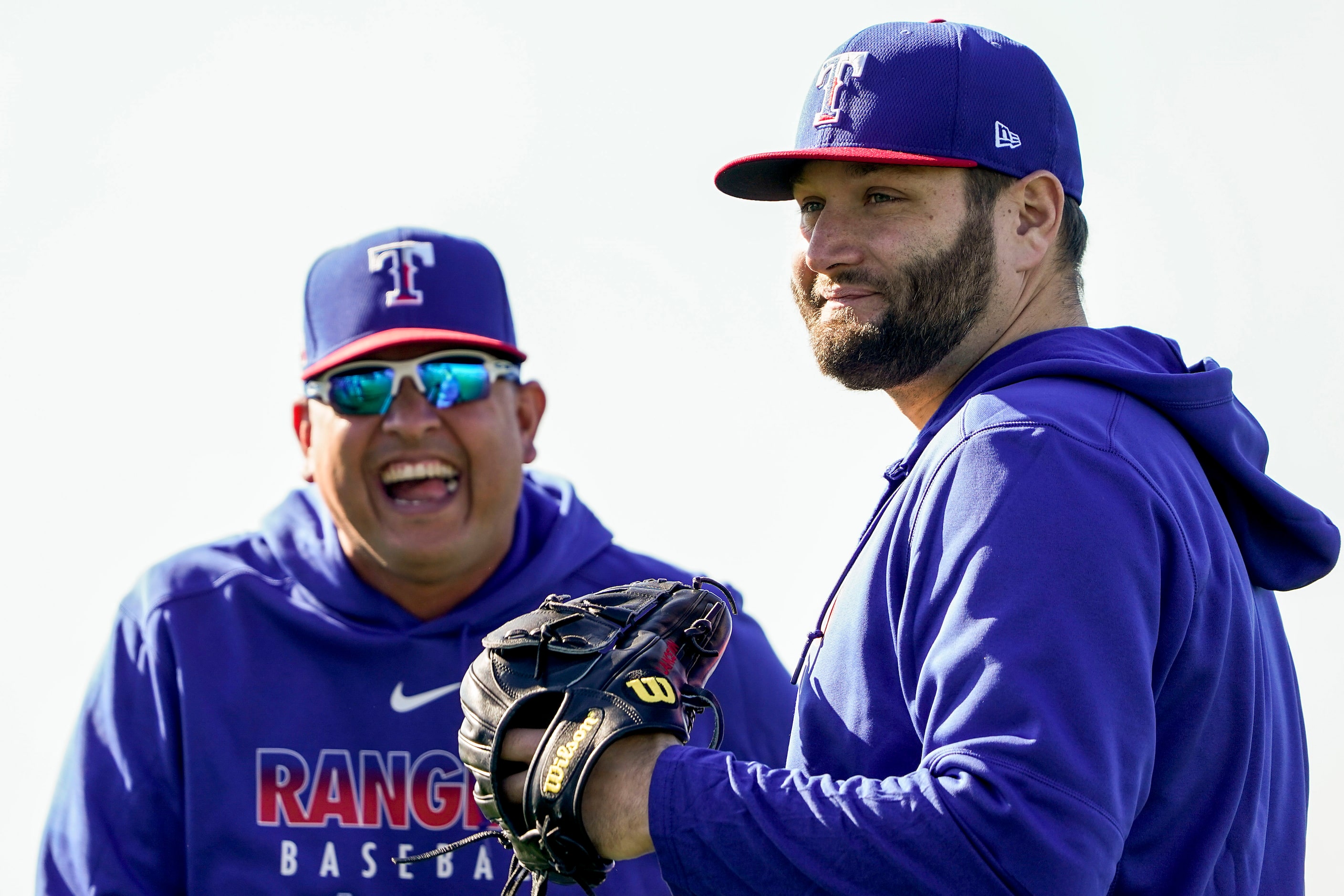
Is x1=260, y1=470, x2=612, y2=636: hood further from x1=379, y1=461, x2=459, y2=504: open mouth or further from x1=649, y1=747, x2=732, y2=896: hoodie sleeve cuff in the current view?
x1=649, y1=747, x2=732, y2=896: hoodie sleeve cuff

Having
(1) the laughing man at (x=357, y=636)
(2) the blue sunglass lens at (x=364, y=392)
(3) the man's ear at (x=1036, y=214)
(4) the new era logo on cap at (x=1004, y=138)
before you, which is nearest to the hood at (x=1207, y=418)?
(3) the man's ear at (x=1036, y=214)

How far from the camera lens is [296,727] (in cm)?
424

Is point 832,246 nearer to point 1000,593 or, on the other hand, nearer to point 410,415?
point 1000,593

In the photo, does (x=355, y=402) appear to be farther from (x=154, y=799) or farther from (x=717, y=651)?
(x=717, y=651)

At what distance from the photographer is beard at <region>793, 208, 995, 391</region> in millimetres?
2557

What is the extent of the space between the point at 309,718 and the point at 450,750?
433 mm

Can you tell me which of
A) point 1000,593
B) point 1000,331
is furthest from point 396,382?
point 1000,593

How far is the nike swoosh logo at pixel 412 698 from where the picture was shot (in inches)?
170

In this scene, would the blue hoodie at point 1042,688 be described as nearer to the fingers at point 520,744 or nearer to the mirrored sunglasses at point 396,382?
the fingers at point 520,744

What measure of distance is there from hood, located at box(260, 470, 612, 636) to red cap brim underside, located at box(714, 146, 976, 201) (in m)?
1.80

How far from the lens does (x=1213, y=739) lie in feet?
6.80

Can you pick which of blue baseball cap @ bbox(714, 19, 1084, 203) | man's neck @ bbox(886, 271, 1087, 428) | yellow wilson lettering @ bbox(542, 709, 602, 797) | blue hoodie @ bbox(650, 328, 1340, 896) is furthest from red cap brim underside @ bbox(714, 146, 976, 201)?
yellow wilson lettering @ bbox(542, 709, 602, 797)

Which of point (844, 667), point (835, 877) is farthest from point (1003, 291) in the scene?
point (835, 877)

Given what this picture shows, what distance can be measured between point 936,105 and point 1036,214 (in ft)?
1.02
